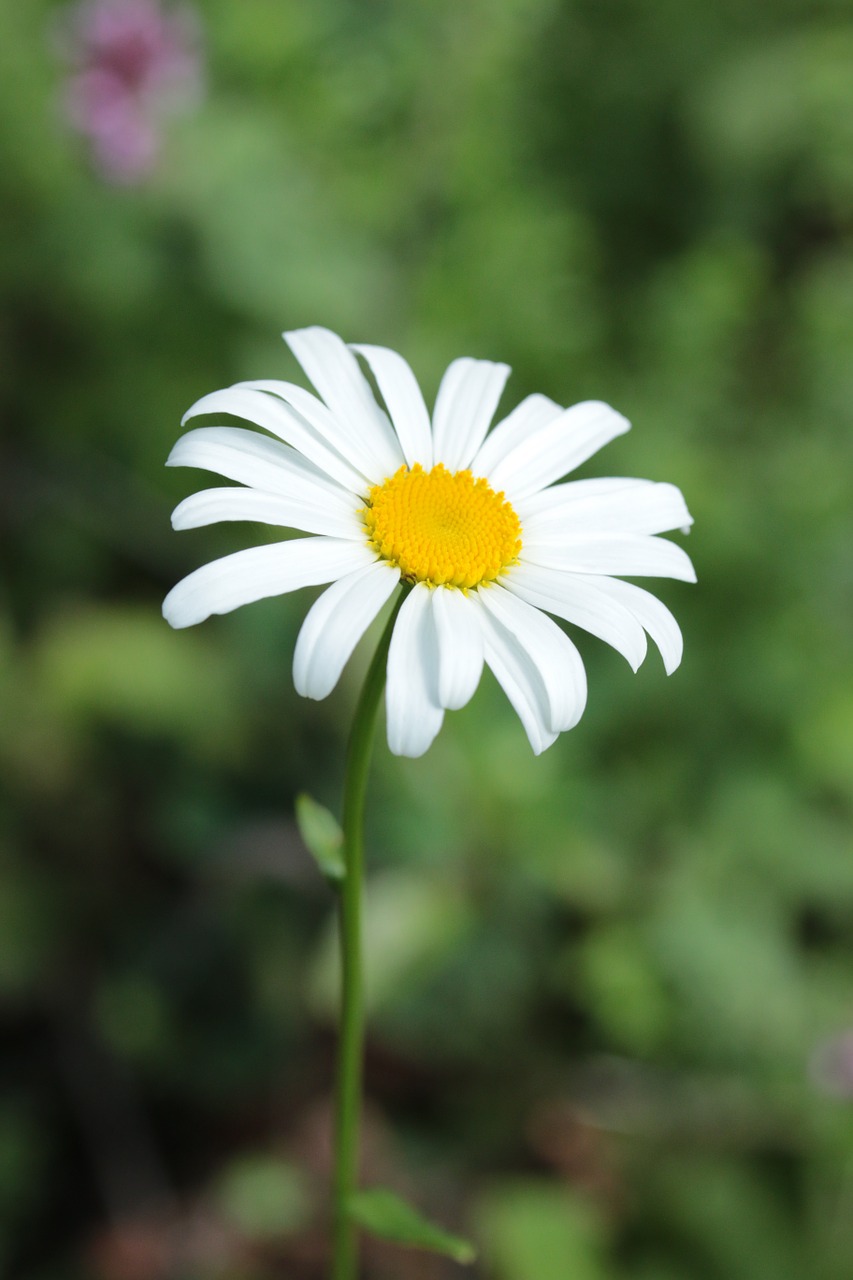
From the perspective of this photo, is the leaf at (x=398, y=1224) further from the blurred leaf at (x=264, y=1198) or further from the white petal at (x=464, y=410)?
the blurred leaf at (x=264, y=1198)

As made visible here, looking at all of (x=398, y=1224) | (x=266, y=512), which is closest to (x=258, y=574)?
(x=266, y=512)

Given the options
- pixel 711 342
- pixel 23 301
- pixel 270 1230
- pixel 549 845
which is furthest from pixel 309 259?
pixel 270 1230

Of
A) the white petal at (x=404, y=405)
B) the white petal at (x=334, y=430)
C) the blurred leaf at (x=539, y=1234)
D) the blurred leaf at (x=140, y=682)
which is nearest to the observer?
the white petal at (x=334, y=430)

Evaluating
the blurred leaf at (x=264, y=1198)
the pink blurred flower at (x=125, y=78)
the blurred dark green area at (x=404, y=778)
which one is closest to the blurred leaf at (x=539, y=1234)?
the blurred dark green area at (x=404, y=778)

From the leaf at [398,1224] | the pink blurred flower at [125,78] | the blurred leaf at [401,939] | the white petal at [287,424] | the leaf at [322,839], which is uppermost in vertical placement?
the pink blurred flower at [125,78]

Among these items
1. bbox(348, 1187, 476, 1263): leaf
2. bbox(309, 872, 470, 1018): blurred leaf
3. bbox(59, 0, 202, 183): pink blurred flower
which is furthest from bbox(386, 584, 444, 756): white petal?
bbox(59, 0, 202, 183): pink blurred flower
